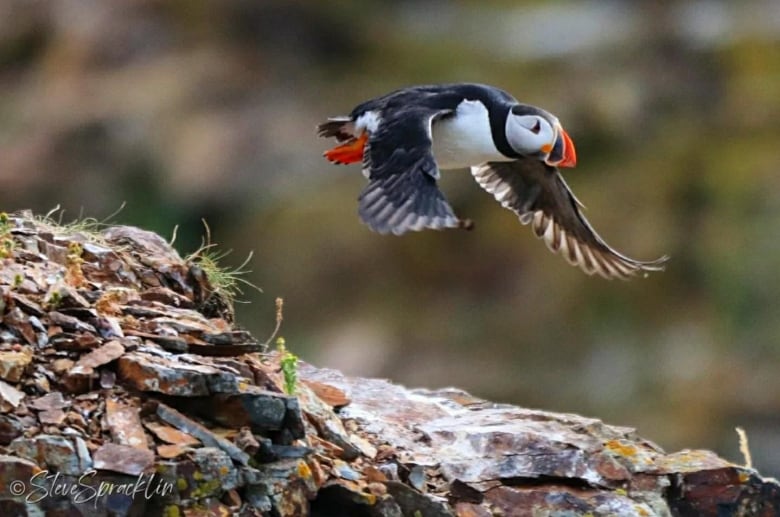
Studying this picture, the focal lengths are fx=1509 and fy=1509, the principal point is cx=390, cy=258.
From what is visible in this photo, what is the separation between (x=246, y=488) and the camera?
19.0ft

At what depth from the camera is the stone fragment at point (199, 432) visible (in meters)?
5.74

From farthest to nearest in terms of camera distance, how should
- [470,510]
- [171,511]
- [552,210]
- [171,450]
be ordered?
[552,210] → [470,510] → [171,450] → [171,511]

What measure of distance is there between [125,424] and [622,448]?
8.11 ft

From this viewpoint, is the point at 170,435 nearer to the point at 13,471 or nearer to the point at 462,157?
the point at 13,471

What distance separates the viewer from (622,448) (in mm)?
6980

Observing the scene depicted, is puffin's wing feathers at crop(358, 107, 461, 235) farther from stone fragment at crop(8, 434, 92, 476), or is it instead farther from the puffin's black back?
stone fragment at crop(8, 434, 92, 476)

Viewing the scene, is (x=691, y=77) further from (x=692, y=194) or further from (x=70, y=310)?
(x=70, y=310)

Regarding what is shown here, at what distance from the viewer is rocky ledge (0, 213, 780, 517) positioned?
5488 mm

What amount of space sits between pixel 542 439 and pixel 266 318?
14.3 m

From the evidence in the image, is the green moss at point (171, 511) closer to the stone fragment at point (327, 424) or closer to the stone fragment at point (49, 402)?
the stone fragment at point (49, 402)

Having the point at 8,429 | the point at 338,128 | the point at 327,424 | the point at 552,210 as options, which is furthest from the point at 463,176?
the point at 8,429

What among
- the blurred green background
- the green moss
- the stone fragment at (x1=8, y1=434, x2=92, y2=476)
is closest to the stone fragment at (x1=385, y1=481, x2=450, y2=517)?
the green moss

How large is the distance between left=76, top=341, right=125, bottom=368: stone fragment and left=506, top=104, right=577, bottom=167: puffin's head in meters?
3.52

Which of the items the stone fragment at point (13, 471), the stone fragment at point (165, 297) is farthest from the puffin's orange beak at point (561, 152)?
the stone fragment at point (13, 471)
